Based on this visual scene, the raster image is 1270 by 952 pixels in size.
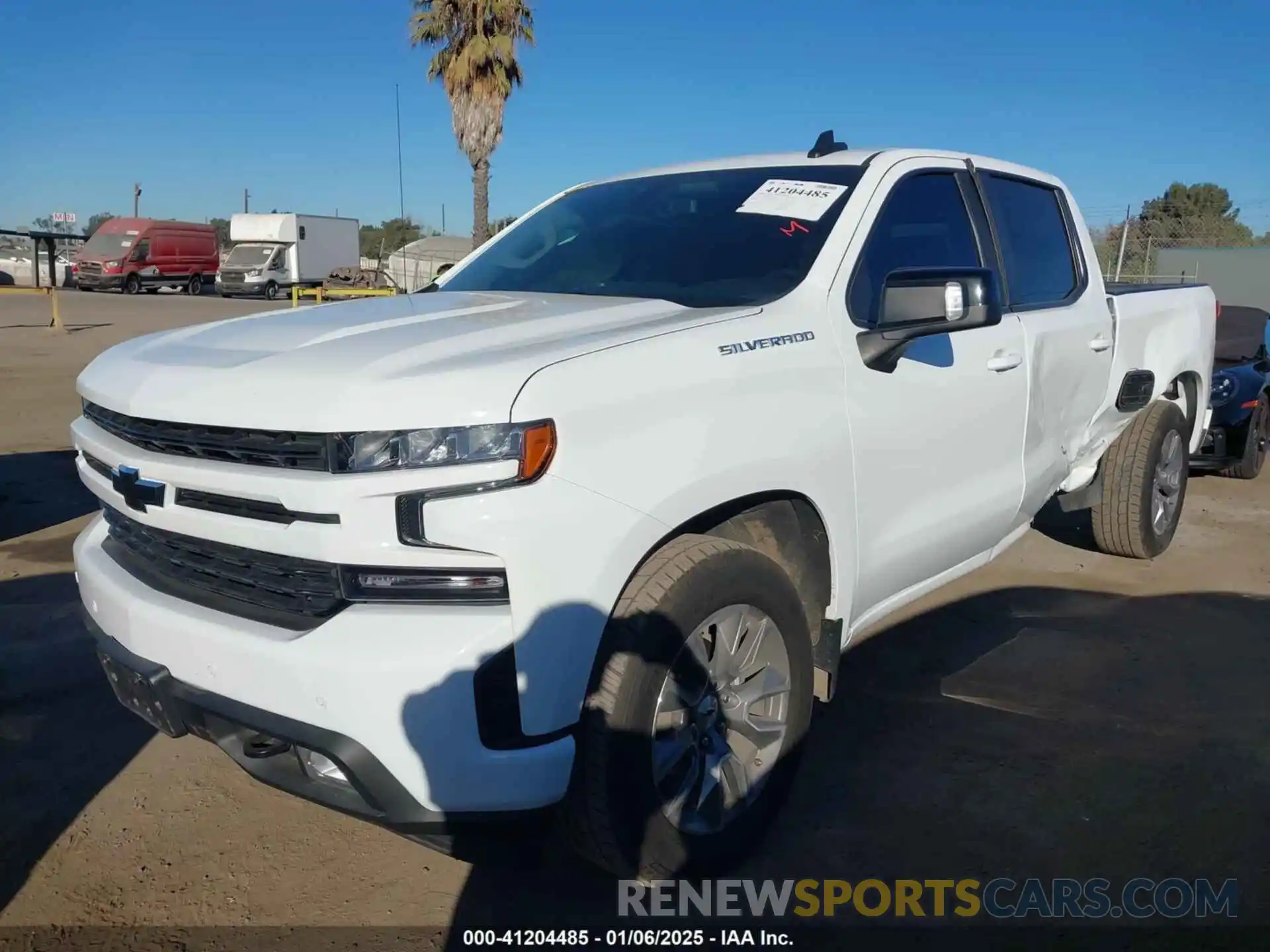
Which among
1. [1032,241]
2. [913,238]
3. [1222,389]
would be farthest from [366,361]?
[1222,389]

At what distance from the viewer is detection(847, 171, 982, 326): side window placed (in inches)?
130

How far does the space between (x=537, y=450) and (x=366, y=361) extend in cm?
47

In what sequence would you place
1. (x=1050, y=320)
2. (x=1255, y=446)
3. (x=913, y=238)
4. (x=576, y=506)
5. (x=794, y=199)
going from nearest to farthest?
(x=576, y=506) < (x=794, y=199) < (x=913, y=238) < (x=1050, y=320) < (x=1255, y=446)

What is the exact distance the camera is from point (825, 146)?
383 centimetres

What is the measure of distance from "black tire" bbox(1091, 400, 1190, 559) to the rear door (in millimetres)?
511

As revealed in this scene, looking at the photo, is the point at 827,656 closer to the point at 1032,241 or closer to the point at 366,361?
the point at 366,361

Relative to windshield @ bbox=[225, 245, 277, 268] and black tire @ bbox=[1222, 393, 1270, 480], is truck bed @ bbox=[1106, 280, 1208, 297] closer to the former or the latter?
black tire @ bbox=[1222, 393, 1270, 480]

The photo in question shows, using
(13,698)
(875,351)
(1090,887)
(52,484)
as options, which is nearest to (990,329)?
(875,351)

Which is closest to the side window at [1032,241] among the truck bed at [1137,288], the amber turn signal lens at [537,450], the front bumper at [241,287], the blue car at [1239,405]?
the truck bed at [1137,288]

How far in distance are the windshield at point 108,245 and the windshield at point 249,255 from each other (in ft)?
10.5

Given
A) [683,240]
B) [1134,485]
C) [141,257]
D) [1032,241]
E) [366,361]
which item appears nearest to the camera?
[366,361]

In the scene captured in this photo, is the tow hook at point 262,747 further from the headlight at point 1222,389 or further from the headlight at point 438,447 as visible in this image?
the headlight at point 1222,389

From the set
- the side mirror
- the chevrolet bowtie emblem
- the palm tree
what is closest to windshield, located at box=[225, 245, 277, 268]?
the palm tree

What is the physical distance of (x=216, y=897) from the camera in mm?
2807
